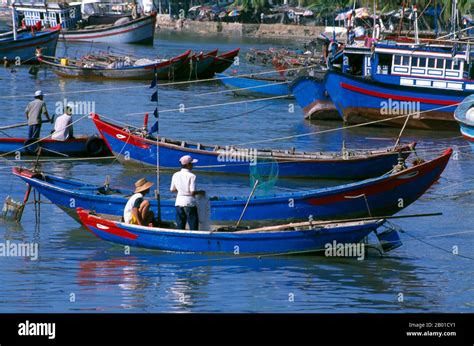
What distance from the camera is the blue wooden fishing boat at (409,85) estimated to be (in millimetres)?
37312

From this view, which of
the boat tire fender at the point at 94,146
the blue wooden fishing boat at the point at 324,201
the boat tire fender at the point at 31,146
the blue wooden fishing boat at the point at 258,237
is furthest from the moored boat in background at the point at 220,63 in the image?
the blue wooden fishing boat at the point at 258,237

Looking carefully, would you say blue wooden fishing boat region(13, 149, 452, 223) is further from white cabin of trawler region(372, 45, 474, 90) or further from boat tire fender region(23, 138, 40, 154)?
white cabin of trawler region(372, 45, 474, 90)

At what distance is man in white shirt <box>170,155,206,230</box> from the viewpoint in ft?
64.8

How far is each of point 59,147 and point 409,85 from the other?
13.2 meters

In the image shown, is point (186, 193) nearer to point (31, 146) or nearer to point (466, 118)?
point (31, 146)

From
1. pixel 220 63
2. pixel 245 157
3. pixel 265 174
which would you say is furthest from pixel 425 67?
pixel 220 63

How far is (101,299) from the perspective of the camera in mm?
17969

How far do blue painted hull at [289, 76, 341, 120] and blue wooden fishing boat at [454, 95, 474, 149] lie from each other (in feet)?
22.0

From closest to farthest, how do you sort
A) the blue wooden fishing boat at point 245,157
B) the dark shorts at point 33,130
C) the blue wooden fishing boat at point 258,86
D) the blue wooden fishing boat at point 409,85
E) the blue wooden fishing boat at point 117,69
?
1. the blue wooden fishing boat at point 245,157
2. the dark shorts at point 33,130
3. the blue wooden fishing boat at point 409,85
4. the blue wooden fishing boat at point 258,86
5. the blue wooden fishing boat at point 117,69

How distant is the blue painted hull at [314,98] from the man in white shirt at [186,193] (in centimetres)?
2071

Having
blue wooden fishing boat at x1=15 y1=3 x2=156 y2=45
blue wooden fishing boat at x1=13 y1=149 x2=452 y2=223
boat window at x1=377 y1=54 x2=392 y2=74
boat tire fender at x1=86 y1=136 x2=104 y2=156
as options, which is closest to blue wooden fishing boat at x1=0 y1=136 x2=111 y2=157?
boat tire fender at x1=86 y1=136 x2=104 y2=156

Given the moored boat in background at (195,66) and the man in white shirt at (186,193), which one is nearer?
the man in white shirt at (186,193)

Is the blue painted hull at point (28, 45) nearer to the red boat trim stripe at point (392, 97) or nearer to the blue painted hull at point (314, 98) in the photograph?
the blue painted hull at point (314, 98)
